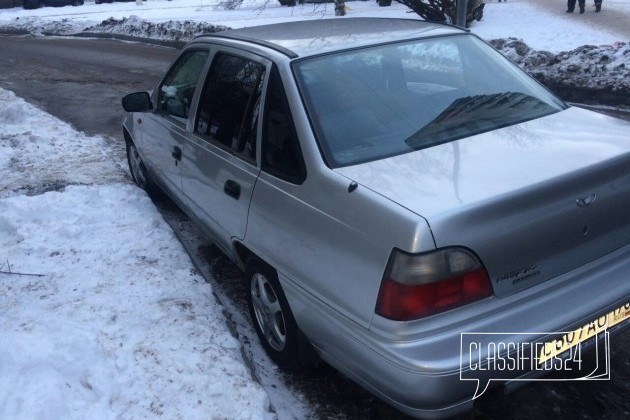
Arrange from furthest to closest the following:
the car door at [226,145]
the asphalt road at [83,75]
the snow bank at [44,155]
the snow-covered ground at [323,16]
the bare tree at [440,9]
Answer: the bare tree at [440,9], the snow-covered ground at [323,16], the asphalt road at [83,75], the snow bank at [44,155], the car door at [226,145]

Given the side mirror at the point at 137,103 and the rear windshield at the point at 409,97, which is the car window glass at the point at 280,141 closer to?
the rear windshield at the point at 409,97

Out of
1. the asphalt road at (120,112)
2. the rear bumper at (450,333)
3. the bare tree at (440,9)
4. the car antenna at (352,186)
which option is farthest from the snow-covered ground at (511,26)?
the car antenna at (352,186)

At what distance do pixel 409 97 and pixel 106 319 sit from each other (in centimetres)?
216

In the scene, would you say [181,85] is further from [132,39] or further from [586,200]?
[132,39]

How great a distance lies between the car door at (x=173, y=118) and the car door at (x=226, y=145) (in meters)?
0.23

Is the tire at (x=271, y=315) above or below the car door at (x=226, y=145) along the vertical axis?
below

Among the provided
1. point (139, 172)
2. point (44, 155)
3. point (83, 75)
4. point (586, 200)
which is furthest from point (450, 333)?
point (83, 75)

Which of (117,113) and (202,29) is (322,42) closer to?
(117,113)

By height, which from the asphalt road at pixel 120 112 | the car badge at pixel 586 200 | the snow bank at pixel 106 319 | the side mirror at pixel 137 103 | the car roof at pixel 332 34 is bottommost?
the asphalt road at pixel 120 112

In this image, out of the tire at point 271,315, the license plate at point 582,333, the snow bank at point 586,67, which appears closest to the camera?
the license plate at point 582,333

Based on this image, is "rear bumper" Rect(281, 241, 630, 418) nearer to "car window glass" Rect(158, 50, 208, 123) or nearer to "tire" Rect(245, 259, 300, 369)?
"tire" Rect(245, 259, 300, 369)

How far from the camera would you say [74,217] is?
212 inches

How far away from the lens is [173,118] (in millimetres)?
4711

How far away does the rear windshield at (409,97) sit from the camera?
312 cm
